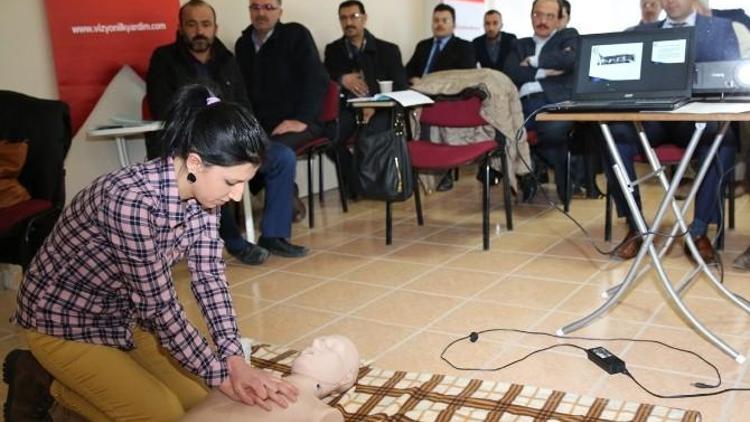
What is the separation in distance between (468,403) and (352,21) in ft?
11.2

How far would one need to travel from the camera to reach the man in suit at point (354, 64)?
4.68 meters

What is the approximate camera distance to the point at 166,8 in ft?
13.1

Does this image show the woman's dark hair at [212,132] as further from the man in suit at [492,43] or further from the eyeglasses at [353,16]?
the man in suit at [492,43]

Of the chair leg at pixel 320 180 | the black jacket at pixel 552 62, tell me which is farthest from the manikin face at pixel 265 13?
the black jacket at pixel 552 62

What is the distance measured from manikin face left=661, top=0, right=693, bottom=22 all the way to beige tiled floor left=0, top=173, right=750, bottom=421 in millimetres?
1029

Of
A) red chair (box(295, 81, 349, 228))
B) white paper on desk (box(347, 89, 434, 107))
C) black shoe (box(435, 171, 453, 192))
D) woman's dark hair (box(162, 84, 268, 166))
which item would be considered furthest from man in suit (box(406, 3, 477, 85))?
woman's dark hair (box(162, 84, 268, 166))

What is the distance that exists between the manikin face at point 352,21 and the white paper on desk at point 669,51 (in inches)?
108

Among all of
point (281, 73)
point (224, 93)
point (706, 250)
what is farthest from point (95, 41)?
point (706, 250)

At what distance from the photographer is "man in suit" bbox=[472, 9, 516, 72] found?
18.8 ft

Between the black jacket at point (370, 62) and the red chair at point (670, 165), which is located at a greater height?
the black jacket at point (370, 62)

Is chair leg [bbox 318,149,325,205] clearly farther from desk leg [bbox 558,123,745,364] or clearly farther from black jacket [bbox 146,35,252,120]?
desk leg [bbox 558,123,745,364]

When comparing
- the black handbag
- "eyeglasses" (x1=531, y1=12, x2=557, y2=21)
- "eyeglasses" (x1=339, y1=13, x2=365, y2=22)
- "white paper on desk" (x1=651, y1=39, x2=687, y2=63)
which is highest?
"eyeglasses" (x1=339, y1=13, x2=365, y2=22)

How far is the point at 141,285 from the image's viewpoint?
1.38 m

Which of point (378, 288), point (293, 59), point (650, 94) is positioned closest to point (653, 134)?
point (650, 94)
